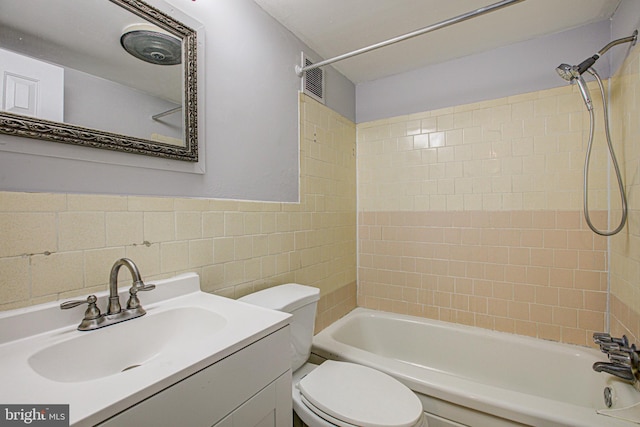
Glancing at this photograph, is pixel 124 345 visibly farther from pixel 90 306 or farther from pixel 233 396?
pixel 233 396

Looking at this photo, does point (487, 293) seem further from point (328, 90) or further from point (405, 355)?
point (328, 90)

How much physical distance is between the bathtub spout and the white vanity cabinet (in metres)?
1.50

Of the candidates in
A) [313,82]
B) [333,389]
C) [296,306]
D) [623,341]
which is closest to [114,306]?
[296,306]

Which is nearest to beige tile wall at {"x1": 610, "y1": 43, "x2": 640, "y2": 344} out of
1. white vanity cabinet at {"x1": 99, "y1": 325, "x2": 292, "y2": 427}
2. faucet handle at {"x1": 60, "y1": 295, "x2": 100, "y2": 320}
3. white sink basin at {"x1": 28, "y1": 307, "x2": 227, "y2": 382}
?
white vanity cabinet at {"x1": 99, "y1": 325, "x2": 292, "y2": 427}

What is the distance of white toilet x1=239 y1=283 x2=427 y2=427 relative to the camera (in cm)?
107

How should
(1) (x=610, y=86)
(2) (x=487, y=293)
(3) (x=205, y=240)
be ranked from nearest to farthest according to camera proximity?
(3) (x=205, y=240) < (1) (x=610, y=86) < (2) (x=487, y=293)

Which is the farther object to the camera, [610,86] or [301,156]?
[301,156]

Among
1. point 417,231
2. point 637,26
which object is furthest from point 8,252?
point 637,26

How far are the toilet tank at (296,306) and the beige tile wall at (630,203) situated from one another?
1.49 metres

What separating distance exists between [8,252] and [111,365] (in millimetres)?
417

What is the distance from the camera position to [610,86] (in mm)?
1646

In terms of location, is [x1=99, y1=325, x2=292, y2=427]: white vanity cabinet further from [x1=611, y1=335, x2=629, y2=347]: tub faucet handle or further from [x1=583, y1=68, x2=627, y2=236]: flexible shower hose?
[x1=583, y1=68, x2=627, y2=236]: flexible shower hose

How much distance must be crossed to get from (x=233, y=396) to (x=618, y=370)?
5.62ft

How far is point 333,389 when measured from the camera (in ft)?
4.02
